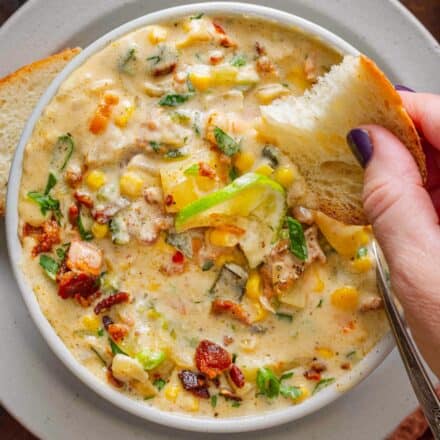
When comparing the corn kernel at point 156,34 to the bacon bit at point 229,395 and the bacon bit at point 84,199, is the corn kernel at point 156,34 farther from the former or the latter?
the bacon bit at point 229,395

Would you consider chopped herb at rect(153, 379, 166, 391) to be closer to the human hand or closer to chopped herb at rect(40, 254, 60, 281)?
chopped herb at rect(40, 254, 60, 281)

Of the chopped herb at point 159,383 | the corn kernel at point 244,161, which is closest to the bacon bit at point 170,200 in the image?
the corn kernel at point 244,161

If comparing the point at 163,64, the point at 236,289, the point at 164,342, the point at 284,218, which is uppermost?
the point at 163,64

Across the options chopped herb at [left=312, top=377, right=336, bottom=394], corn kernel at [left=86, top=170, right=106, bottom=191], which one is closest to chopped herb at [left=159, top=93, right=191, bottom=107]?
corn kernel at [left=86, top=170, right=106, bottom=191]

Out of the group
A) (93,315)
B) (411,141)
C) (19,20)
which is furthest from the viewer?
(19,20)

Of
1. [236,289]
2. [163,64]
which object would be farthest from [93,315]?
[163,64]

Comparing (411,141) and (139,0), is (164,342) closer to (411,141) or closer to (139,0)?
(411,141)

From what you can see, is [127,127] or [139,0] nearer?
[127,127]

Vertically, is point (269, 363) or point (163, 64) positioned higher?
point (163, 64)
